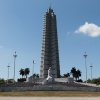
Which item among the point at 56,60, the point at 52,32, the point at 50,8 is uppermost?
the point at 50,8

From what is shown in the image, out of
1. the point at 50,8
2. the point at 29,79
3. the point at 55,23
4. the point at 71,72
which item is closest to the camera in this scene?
the point at 29,79

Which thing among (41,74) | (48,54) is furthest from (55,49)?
(41,74)

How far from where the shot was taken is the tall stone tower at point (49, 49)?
12000cm

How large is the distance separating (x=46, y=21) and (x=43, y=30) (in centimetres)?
476

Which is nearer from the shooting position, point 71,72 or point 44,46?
point 44,46

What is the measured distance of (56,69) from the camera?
397ft

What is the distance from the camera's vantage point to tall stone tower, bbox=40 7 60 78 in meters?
120

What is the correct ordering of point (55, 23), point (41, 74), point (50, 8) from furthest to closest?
point (50, 8), point (55, 23), point (41, 74)

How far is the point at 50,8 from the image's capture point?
137500 millimetres

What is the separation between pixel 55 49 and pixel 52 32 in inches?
344

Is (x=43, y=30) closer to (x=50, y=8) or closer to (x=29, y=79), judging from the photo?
(x=50, y=8)

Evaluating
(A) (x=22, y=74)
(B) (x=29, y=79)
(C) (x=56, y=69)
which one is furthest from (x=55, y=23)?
(A) (x=22, y=74)

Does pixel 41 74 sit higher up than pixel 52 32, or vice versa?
pixel 52 32

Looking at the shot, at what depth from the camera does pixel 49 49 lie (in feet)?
405
